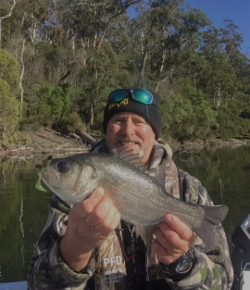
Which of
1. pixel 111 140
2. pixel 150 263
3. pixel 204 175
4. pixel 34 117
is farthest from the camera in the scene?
pixel 34 117

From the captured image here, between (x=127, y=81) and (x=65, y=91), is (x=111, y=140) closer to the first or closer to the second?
(x=65, y=91)

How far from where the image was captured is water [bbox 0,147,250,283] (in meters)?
9.21

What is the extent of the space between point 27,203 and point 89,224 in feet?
41.8

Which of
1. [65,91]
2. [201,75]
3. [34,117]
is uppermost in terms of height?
[201,75]

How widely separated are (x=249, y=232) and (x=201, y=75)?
59.1m

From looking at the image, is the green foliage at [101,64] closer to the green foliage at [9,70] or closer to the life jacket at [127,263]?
the green foliage at [9,70]

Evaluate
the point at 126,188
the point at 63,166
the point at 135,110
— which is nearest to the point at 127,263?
the point at 126,188

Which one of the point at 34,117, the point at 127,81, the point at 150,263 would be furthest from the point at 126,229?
the point at 127,81

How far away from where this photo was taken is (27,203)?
46.8 feet

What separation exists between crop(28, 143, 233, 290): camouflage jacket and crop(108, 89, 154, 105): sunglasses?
43 cm

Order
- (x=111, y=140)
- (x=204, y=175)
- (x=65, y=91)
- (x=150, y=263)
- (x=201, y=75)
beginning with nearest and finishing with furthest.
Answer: (x=150, y=263), (x=111, y=140), (x=204, y=175), (x=65, y=91), (x=201, y=75)

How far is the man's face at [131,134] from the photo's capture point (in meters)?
2.79

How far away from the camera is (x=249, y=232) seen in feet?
14.3

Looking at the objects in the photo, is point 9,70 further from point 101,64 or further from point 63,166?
point 63,166
